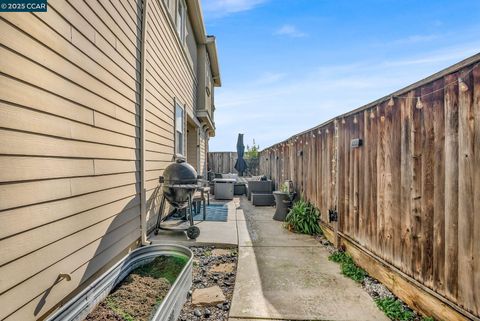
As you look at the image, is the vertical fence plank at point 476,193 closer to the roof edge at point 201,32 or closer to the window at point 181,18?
the window at point 181,18

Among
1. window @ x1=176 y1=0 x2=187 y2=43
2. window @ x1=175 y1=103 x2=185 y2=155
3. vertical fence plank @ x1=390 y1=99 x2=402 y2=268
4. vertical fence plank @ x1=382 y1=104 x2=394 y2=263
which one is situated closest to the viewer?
vertical fence plank @ x1=390 y1=99 x2=402 y2=268

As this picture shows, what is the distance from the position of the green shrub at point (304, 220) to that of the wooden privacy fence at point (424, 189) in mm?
1216

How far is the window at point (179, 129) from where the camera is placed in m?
6.19

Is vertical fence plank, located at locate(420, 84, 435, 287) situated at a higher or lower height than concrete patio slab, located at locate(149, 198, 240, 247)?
higher

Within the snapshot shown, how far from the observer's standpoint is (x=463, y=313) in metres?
1.84

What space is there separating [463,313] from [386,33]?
626cm

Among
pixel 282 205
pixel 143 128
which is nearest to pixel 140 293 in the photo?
pixel 143 128

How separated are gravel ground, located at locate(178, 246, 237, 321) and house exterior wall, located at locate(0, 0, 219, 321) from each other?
3.19 feet

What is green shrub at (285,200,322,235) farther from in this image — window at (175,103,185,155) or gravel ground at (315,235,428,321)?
window at (175,103,185,155)

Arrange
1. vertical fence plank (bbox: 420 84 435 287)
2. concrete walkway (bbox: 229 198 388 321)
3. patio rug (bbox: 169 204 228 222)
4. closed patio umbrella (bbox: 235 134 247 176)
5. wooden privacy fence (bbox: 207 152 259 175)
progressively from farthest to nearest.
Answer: wooden privacy fence (bbox: 207 152 259 175) → closed patio umbrella (bbox: 235 134 247 176) → patio rug (bbox: 169 204 228 222) → concrete walkway (bbox: 229 198 388 321) → vertical fence plank (bbox: 420 84 435 287)

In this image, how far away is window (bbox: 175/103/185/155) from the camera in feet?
20.3

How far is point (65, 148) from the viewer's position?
2.01m

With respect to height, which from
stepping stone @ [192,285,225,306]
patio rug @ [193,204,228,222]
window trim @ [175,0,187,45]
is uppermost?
window trim @ [175,0,187,45]

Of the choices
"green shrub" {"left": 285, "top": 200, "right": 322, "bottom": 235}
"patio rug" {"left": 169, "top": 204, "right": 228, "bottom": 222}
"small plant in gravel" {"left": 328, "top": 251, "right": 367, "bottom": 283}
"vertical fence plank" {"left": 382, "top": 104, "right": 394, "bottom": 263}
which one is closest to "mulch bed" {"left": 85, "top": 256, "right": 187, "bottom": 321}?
"small plant in gravel" {"left": 328, "top": 251, "right": 367, "bottom": 283}
